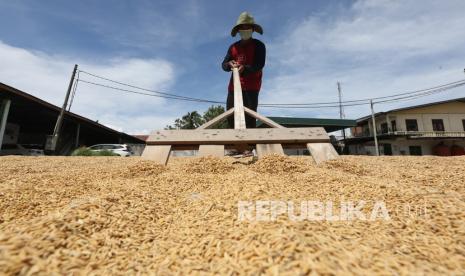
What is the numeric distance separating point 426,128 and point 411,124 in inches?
65.6

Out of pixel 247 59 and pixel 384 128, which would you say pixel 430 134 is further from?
pixel 247 59

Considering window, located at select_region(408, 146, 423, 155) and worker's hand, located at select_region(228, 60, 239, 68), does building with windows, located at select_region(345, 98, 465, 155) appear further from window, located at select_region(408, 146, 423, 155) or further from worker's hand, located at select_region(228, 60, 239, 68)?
worker's hand, located at select_region(228, 60, 239, 68)

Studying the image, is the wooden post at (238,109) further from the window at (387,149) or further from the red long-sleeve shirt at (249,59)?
the window at (387,149)

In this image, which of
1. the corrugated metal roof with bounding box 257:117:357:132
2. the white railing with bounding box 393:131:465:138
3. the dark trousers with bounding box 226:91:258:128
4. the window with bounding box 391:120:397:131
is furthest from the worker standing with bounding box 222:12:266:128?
the window with bounding box 391:120:397:131

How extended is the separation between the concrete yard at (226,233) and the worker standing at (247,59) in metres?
3.11

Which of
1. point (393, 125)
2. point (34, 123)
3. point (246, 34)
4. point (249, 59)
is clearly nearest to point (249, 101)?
point (249, 59)

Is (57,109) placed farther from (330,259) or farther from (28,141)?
(330,259)

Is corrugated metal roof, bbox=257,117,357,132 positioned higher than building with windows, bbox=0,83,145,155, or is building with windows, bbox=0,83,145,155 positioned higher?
corrugated metal roof, bbox=257,117,357,132

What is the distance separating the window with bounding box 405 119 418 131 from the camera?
90.1 ft

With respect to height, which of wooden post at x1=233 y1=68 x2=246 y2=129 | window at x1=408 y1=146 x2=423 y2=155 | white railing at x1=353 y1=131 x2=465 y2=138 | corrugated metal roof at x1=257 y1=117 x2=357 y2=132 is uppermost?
corrugated metal roof at x1=257 y1=117 x2=357 y2=132

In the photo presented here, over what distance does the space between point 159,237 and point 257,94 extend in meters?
4.03

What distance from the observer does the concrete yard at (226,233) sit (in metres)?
0.92

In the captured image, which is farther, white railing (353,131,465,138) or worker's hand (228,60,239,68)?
white railing (353,131,465,138)

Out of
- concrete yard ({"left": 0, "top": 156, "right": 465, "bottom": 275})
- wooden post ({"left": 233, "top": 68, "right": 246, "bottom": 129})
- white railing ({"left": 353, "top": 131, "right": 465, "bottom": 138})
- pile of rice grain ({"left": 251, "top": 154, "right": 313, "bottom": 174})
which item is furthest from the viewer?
white railing ({"left": 353, "top": 131, "right": 465, "bottom": 138})
